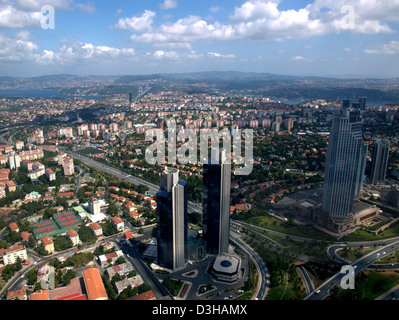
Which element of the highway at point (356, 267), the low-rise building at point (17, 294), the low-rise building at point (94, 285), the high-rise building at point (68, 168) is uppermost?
the high-rise building at point (68, 168)

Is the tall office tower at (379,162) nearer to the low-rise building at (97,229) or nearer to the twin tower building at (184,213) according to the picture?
the twin tower building at (184,213)

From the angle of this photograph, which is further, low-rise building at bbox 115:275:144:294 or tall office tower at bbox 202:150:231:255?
tall office tower at bbox 202:150:231:255

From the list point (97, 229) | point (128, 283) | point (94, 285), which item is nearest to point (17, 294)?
point (94, 285)

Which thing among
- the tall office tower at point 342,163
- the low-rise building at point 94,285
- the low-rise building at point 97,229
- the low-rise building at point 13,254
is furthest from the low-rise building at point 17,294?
the tall office tower at point 342,163

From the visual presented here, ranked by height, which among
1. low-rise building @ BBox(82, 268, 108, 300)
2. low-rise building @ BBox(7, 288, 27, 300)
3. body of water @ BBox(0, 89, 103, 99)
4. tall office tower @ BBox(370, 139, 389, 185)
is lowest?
low-rise building @ BBox(7, 288, 27, 300)

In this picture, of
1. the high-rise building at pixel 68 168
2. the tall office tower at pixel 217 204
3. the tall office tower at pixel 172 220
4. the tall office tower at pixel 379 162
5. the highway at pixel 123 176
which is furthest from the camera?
the high-rise building at pixel 68 168

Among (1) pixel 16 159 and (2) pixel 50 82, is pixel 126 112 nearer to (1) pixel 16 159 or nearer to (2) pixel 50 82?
(1) pixel 16 159

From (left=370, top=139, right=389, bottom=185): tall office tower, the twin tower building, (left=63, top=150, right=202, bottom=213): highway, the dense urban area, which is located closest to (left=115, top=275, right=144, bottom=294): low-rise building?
the dense urban area

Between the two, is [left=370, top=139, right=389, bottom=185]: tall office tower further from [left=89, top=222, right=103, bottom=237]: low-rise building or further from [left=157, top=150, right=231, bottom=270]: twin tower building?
[left=89, top=222, right=103, bottom=237]: low-rise building
